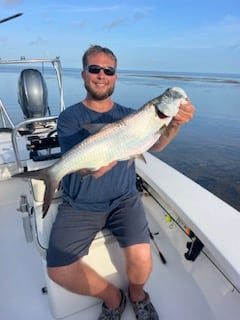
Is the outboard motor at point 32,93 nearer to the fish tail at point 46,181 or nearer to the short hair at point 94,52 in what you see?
the short hair at point 94,52

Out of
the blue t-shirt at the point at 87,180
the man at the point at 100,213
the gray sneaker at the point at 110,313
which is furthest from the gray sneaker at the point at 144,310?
the blue t-shirt at the point at 87,180

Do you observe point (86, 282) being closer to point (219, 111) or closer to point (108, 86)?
point (108, 86)

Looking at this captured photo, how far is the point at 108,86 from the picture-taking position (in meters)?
2.13

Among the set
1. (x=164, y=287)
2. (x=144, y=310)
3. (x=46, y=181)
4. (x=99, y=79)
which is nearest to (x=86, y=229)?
(x=46, y=181)

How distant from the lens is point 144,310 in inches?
75.5

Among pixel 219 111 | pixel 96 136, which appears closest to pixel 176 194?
pixel 96 136

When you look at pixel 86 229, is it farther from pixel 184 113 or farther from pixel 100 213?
pixel 184 113

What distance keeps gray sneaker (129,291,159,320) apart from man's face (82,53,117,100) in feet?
5.12

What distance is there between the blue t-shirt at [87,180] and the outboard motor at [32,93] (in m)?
2.56

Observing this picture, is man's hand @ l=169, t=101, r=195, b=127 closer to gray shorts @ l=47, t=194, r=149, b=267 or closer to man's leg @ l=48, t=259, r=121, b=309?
gray shorts @ l=47, t=194, r=149, b=267

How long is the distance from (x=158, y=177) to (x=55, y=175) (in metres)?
1.18

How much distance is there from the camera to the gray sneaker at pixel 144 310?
1.90 metres

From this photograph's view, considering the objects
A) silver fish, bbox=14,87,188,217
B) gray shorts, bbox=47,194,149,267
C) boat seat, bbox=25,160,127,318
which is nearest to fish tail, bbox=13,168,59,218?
silver fish, bbox=14,87,188,217

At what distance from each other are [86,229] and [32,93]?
10.3 feet
